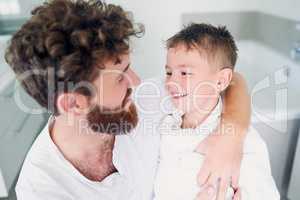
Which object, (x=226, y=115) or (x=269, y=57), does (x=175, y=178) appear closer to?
(x=226, y=115)

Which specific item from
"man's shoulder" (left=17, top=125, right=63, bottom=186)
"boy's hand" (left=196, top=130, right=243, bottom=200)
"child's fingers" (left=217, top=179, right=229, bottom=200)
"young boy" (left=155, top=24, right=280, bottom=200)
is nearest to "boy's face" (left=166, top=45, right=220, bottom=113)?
"young boy" (left=155, top=24, right=280, bottom=200)

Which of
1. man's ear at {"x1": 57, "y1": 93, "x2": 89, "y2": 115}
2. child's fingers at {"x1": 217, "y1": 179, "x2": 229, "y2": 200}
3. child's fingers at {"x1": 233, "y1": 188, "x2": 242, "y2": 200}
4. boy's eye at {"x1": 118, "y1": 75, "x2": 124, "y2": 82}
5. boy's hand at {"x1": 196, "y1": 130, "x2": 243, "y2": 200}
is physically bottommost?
child's fingers at {"x1": 233, "y1": 188, "x2": 242, "y2": 200}

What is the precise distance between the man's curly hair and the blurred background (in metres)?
0.42

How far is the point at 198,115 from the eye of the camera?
991 mm

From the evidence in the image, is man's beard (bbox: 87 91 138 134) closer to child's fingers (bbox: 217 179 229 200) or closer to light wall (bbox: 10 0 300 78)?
child's fingers (bbox: 217 179 229 200)

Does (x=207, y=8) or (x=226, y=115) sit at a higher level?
(x=207, y=8)

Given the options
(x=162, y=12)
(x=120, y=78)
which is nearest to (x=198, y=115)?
(x=120, y=78)

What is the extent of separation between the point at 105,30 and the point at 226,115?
469mm

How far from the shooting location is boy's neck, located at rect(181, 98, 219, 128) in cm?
98

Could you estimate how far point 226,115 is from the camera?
94 cm

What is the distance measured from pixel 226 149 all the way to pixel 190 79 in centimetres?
24

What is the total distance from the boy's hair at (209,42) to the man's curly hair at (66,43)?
8.7 inches

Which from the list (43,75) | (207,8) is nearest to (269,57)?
(207,8)

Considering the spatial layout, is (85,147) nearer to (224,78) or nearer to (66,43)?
(66,43)
